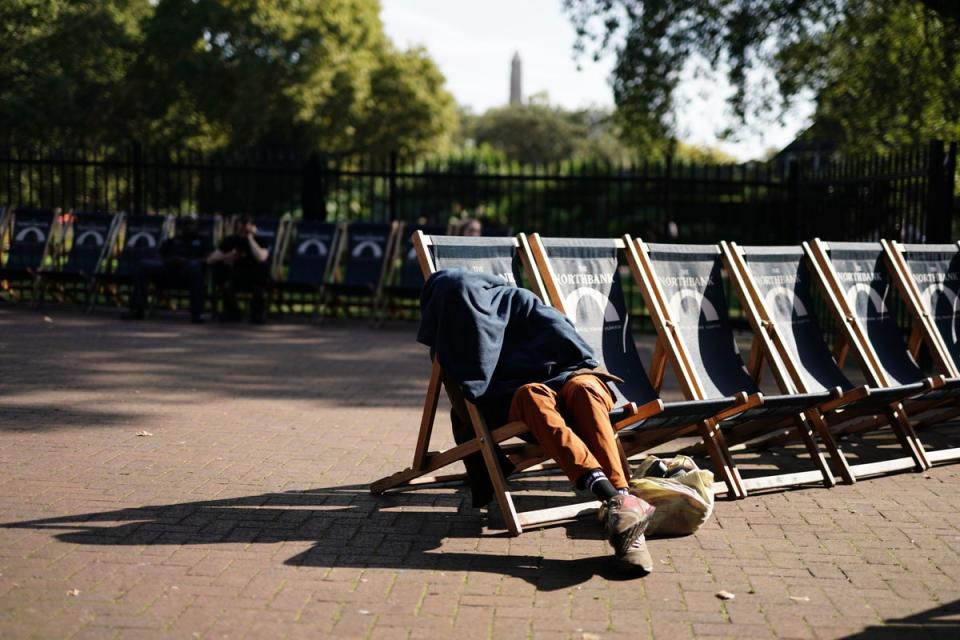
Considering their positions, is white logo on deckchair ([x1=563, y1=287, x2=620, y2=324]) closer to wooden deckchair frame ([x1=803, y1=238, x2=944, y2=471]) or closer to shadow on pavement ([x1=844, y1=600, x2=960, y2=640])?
wooden deckchair frame ([x1=803, y1=238, x2=944, y2=471])

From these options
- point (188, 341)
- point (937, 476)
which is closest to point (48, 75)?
point (188, 341)

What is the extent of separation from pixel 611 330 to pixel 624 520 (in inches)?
73.3

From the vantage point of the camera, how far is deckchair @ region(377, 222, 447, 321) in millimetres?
15711

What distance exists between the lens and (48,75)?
111ft

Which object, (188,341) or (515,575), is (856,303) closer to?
(515,575)

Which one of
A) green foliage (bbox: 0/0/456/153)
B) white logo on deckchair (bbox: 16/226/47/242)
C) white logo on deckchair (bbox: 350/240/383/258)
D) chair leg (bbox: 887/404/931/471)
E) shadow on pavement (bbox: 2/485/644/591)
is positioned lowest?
shadow on pavement (bbox: 2/485/644/591)

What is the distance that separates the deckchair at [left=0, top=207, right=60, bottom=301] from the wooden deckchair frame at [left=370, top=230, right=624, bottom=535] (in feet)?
38.5

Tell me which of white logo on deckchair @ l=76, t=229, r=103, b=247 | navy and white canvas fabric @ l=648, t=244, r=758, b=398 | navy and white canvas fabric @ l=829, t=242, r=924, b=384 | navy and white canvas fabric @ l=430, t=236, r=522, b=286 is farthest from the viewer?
white logo on deckchair @ l=76, t=229, r=103, b=247

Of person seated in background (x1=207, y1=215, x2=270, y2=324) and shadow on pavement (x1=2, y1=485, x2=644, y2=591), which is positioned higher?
person seated in background (x1=207, y1=215, x2=270, y2=324)

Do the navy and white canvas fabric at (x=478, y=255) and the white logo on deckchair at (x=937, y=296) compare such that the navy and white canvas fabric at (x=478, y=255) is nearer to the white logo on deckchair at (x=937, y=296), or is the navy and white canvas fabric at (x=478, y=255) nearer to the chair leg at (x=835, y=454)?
the chair leg at (x=835, y=454)

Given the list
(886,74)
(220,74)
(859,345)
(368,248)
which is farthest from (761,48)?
(220,74)

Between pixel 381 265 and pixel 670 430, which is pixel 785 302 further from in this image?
pixel 381 265

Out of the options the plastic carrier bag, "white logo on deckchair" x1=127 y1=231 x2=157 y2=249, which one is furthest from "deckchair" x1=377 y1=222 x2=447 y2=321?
the plastic carrier bag

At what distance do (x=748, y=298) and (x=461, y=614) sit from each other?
356cm
